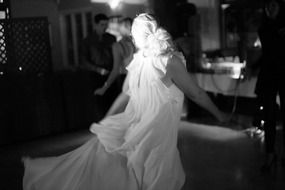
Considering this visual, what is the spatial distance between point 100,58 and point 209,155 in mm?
2196

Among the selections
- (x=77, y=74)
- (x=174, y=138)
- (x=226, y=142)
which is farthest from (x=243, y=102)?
(x=174, y=138)

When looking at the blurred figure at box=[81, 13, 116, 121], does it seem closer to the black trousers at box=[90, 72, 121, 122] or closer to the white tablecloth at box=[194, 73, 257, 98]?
the black trousers at box=[90, 72, 121, 122]

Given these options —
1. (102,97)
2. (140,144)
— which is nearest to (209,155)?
(102,97)

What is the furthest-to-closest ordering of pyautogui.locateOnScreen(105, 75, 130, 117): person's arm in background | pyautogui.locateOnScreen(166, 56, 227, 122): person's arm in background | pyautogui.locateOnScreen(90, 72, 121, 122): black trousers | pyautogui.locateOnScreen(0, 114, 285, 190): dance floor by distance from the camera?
pyautogui.locateOnScreen(90, 72, 121, 122): black trousers, pyautogui.locateOnScreen(0, 114, 285, 190): dance floor, pyautogui.locateOnScreen(105, 75, 130, 117): person's arm in background, pyautogui.locateOnScreen(166, 56, 227, 122): person's arm in background

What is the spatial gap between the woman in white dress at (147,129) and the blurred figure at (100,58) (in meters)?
2.94

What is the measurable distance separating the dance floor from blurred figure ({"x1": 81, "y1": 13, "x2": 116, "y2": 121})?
0.56 meters

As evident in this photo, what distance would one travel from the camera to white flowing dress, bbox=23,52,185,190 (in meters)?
2.95

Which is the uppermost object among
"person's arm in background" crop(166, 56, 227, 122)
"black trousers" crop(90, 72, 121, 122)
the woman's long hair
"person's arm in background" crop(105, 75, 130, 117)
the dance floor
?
the woman's long hair

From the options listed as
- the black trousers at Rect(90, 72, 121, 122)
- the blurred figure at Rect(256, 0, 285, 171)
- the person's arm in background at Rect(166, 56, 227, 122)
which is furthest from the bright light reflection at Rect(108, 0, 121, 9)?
the person's arm in background at Rect(166, 56, 227, 122)

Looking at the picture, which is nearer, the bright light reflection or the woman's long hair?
the woman's long hair

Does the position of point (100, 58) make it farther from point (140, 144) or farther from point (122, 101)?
point (140, 144)

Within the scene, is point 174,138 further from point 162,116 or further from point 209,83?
point 209,83

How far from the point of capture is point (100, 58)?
6.26 m

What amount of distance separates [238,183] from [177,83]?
1465 millimetres
